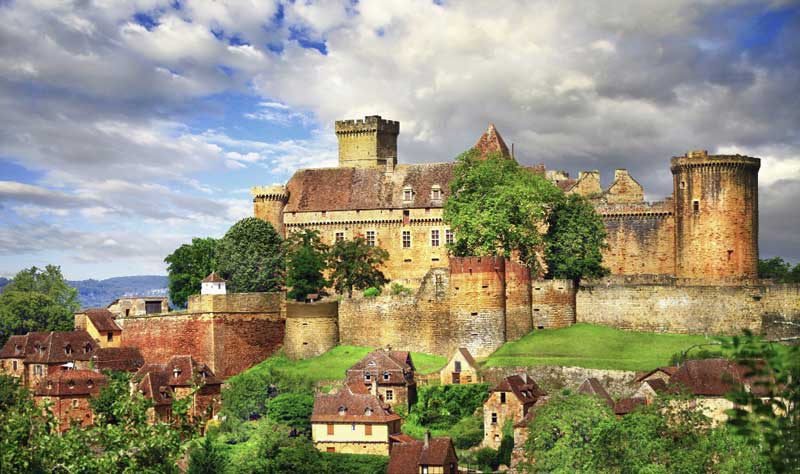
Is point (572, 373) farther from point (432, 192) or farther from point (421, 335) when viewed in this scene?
point (432, 192)

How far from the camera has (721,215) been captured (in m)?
67.3

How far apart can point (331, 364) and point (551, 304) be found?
509 inches

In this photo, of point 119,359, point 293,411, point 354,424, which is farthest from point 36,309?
point 354,424

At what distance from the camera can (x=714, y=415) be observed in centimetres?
5272

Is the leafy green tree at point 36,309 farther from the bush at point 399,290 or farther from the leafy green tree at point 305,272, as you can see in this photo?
the bush at point 399,290

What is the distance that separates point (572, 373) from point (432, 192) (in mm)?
21895

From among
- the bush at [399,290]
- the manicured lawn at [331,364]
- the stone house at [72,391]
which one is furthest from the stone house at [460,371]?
the stone house at [72,391]

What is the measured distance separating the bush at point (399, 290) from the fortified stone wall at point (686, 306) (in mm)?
10047

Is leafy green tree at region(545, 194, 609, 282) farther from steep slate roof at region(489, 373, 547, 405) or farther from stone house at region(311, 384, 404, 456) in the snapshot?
stone house at region(311, 384, 404, 456)

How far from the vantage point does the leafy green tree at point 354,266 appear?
70812 millimetres

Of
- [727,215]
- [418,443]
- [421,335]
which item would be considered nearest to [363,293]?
[421,335]

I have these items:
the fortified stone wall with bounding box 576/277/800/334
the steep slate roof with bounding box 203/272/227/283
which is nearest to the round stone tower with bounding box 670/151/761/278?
the fortified stone wall with bounding box 576/277/800/334

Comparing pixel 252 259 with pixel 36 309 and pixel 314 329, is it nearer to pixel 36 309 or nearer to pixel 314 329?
pixel 314 329

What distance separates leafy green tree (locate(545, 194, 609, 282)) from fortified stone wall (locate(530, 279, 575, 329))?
2496 millimetres
